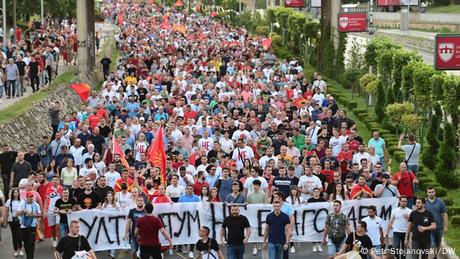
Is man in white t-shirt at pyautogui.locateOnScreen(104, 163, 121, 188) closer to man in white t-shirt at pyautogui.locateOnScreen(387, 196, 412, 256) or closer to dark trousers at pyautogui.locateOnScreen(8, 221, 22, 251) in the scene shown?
dark trousers at pyautogui.locateOnScreen(8, 221, 22, 251)

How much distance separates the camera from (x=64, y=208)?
67.9 ft

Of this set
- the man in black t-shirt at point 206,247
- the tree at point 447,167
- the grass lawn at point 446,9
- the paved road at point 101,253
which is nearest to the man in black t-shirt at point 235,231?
the man in black t-shirt at point 206,247

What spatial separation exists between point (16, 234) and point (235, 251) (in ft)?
14.3

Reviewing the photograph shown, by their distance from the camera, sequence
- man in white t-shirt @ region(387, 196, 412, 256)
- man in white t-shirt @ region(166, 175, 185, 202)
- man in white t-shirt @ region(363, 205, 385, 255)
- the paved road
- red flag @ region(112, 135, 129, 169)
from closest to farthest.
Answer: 1. man in white t-shirt @ region(363, 205, 385, 255)
2. man in white t-shirt @ region(387, 196, 412, 256)
3. the paved road
4. man in white t-shirt @ region(166, 175, 185, 202)
5. red flag @ region(112, 135, 129, 169)

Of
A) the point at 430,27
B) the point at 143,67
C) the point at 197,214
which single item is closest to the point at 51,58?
the point at 143,67

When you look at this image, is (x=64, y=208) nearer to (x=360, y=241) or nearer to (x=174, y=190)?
(x=174, y=190)

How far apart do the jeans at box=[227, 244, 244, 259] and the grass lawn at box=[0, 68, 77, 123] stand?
13815 millimetres

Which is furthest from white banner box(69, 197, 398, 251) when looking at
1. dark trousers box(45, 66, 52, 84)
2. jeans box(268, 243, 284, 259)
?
dark trousers box(45, 66, 52, 84)

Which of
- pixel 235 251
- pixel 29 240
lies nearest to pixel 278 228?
pixel 235 251

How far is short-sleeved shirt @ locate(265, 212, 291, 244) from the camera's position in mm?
18703

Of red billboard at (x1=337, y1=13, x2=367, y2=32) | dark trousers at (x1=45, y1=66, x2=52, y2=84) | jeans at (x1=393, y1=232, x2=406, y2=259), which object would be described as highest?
red billboard at (x1=337, y1=13, x2=367, y2=32)

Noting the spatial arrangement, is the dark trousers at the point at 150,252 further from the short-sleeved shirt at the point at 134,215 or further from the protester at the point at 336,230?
the protester at the point at 336,230

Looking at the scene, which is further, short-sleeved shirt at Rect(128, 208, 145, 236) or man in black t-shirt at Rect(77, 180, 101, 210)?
man in black t-shirt at Rect(77, 180, 101, 210)

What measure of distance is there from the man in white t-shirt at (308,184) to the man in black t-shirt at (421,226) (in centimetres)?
317
